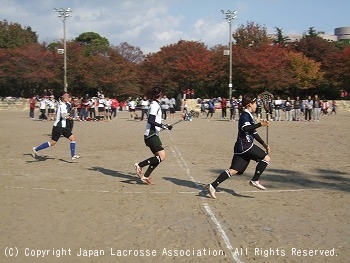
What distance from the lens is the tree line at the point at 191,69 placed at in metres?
46.8

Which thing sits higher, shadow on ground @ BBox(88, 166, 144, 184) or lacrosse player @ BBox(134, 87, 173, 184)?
lacrosse player @ BBox(134, 87, 173, 184)

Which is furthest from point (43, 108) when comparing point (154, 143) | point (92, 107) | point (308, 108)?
point (154, 143)

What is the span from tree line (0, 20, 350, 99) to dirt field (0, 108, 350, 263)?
3597 cm

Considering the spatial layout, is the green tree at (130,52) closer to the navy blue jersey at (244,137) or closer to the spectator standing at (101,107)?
the spectator standing at (101,107)

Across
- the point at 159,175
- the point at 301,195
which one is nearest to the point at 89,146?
the point at 159,175

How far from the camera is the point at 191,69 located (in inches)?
1950

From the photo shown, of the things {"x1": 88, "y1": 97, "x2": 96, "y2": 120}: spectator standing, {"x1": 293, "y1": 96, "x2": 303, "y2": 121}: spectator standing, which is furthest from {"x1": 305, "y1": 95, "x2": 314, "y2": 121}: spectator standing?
{"x1": 88, "y1": 97, "x2": 96, "y2": 120}: spectator standing

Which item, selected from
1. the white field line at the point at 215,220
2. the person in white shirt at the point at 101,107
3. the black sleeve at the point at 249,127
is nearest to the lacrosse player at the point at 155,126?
the white field line at the point at 215,220

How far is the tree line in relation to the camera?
46750mm

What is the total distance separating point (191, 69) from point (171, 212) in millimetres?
43975

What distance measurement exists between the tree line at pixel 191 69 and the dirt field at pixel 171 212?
3597 centimetres

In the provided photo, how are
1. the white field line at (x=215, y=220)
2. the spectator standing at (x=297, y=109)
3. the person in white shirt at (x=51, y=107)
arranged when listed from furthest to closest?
1. the spectator standing at (x=297, y=109)
2. the person in white shirt at (x=51, y=107)
3. the white field line at (x=215, y=220)

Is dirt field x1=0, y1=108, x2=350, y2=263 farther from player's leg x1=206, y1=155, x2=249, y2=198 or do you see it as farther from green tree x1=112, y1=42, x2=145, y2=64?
green tree x1=112, y1=42, x2=145, y2=64

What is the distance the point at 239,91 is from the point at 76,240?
47156 mm
